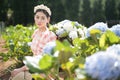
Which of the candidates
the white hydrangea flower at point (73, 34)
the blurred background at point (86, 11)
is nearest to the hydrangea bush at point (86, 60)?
the white hydrangea flower at point (73, 34)

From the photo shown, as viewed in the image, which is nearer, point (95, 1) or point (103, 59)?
point (103, 59)

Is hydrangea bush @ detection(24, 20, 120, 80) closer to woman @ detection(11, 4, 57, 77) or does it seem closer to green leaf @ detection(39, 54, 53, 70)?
green leaf @ detection(39, 54, 53, 70)

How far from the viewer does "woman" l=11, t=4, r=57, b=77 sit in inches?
198

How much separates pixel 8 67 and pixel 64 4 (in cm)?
4996

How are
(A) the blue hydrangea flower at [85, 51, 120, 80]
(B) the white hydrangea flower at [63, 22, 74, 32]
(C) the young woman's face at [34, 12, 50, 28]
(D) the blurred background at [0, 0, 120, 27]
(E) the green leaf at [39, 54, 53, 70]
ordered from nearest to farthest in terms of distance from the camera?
(A) the blue hydrangea flower at [85, 51, 120, 80]
(E) the green leaf at [39, 54, 53, 70]
(C) the young woman's face at [34, 12, 50, 28]
(B) the white hydrangea flower at [63, 22, 74, 32]
(D) the blurred background at [0, 0, 120, 27]

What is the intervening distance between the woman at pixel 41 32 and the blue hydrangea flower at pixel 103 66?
273cm

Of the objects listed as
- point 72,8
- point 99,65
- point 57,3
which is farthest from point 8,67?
point 72,8

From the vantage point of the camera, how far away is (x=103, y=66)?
7.34 feet

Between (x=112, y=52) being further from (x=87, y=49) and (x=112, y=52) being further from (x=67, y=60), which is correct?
(x=87, y=49)

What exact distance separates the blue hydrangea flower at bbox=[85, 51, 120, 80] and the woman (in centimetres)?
273

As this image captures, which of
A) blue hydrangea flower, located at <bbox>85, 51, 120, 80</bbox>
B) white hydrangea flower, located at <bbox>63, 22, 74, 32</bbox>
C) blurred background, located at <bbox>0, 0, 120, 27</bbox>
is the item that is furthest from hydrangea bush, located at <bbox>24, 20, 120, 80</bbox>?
blurred background, located at <bbox>0, 0, 120, 27</bbox>

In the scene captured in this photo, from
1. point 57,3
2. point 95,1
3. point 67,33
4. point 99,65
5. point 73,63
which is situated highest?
point 95,1

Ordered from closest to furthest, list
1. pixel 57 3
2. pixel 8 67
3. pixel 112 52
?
pixel 112 52 → pixel 8 67 → pixel 57 3

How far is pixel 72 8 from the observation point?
59406 millimetres
